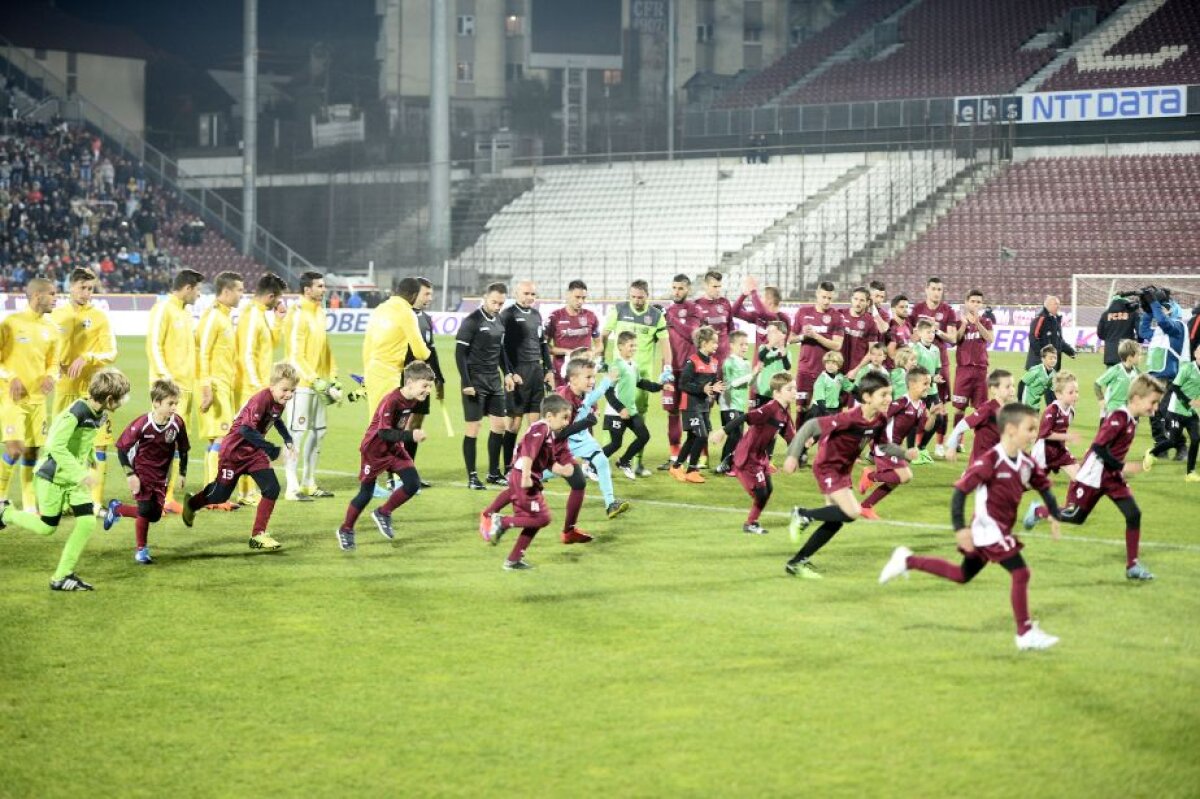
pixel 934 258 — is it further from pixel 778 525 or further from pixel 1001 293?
pixel 778 525

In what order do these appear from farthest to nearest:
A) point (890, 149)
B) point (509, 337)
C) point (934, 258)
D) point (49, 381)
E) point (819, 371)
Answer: point (890, 149) < point (934, 258) < point (819, 371) < point (509, 337) < point (49, 381)

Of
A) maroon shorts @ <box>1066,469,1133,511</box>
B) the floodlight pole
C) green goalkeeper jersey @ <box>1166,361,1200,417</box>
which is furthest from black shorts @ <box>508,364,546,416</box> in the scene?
the floodlight pole

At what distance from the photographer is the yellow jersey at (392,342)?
Result: 1523 cm

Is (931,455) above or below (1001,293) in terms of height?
below

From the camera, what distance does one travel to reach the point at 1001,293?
45.4 m

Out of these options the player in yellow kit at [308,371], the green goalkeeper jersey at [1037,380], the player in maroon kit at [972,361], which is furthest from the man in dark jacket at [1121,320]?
the player in yellow kit at [308,371]

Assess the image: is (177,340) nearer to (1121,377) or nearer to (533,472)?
(533,472)

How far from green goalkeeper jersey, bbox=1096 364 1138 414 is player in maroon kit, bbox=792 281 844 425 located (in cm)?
381

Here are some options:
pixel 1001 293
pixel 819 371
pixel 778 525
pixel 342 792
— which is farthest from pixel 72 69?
pixel 342 792

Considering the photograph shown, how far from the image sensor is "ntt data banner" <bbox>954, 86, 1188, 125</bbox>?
51938 mm

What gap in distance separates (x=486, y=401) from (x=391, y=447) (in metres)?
3.85

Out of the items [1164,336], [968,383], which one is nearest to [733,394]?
[968,383]

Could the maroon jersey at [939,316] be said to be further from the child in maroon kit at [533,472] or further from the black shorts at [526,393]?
the child in maroon kit at [533,472]

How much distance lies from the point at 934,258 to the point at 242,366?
37.1m
